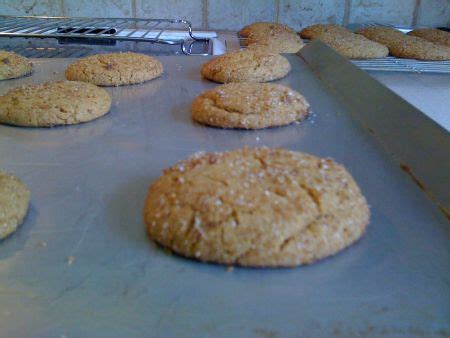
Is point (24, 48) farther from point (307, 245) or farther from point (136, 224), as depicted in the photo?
point (307, 245)

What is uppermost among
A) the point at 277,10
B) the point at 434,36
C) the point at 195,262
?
the point at 277,10

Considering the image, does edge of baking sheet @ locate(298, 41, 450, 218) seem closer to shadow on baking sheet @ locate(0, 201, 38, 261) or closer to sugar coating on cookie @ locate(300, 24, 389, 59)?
sugar coating on cookie @ locate(300, 24, 389, 59)

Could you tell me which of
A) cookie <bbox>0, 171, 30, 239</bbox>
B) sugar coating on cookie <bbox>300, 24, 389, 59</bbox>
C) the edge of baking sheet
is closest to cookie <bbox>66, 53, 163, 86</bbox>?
the edge of baking sheet

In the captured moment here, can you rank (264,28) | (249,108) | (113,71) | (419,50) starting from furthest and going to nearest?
(264,28)
(419,50)
(113,71)
(249,108)

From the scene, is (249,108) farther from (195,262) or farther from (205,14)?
(205,14)

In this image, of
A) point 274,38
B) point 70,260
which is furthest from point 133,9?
point 70,260

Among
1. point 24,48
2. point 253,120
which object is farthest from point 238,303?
point 24,48
